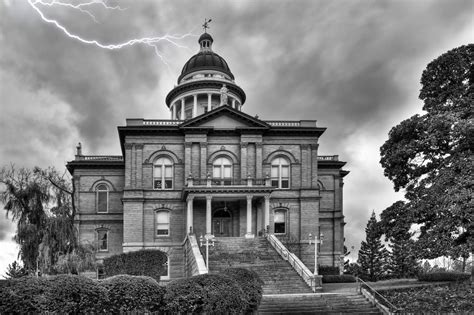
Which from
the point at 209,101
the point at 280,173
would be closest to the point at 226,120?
the point at 280,173

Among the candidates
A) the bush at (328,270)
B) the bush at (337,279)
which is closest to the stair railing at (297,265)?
the bush at (337,279)

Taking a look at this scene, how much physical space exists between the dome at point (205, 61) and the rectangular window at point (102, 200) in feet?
61.6

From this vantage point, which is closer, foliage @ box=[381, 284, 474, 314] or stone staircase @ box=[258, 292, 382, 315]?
foliage @ box=[381, 284, 474, 314]

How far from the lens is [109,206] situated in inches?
1809

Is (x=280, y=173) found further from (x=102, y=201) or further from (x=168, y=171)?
(x=102, y=201)

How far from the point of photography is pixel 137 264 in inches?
1268

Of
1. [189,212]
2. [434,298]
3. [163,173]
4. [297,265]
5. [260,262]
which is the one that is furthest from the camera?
[163,173]

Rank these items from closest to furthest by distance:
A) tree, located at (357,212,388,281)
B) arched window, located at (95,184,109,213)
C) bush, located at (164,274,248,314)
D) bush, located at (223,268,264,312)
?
bush, located at (164,274,248,314)
bush, located at (223,268,264,312)
arched window, located at (95,184,109,213)
tree, located at (357,212,388,281)

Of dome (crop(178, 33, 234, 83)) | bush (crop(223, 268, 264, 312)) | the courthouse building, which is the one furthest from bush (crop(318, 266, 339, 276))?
dome (crop(178, 33, 234, 83))

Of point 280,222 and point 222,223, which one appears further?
point 280,222

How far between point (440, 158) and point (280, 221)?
54.9 ft

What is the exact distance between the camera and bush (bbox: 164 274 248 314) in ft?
58.8

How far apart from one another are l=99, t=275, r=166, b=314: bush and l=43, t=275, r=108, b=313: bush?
32cm

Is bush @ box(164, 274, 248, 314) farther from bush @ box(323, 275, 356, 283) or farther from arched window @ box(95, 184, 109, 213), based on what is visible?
arched window @ box(95, 184, 109, 213)
